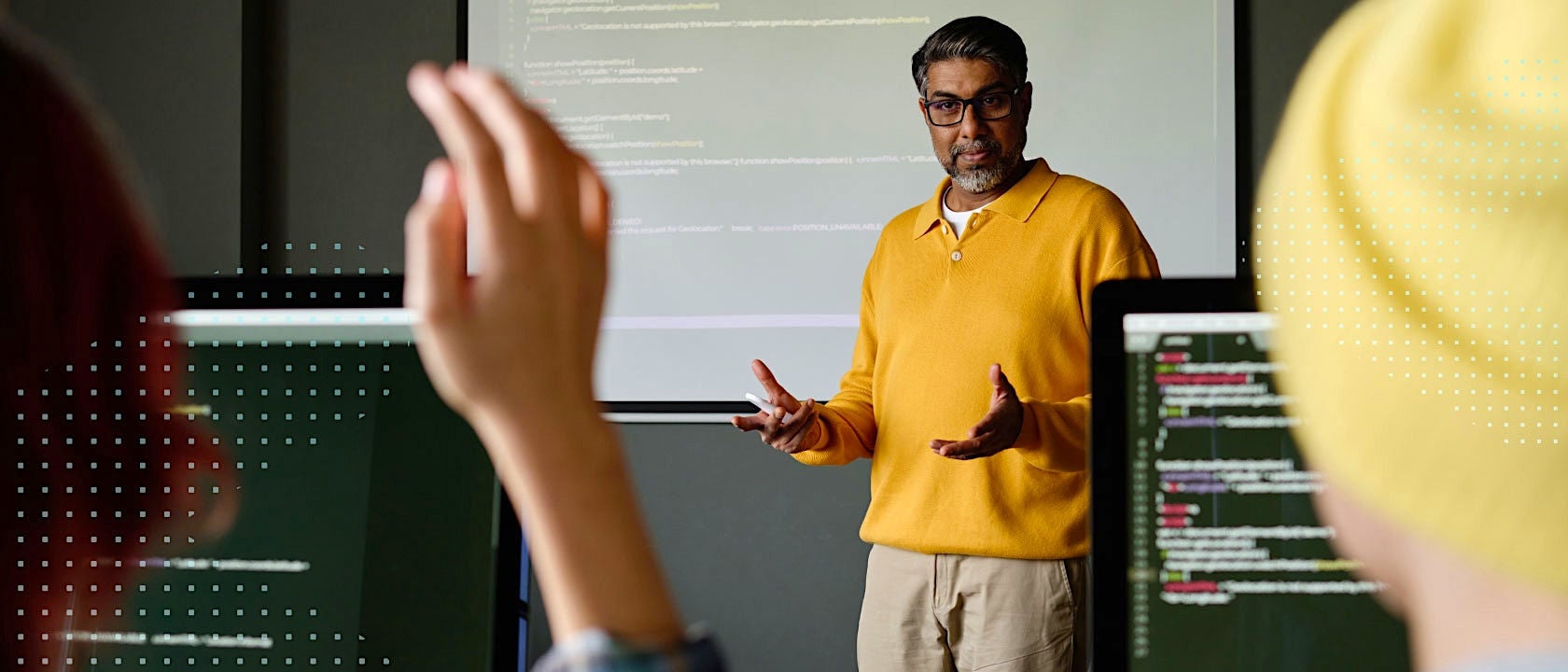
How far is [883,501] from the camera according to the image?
2.15 meters

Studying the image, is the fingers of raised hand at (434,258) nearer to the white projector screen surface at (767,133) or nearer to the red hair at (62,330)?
the red hair at (62,330)

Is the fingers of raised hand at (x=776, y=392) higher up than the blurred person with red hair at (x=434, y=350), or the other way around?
the blurred person with red hair at (x=434, y=350)

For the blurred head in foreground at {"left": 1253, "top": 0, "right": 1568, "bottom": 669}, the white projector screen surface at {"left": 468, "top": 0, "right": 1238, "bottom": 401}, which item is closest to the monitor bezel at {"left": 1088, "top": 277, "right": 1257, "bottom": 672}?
the blurred head in foreground at {"left": 1253, "top": 0, "right": 1568, "bottom": 669}

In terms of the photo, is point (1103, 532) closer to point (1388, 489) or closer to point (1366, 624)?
point (1366, 624)

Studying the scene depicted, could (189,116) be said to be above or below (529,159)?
above

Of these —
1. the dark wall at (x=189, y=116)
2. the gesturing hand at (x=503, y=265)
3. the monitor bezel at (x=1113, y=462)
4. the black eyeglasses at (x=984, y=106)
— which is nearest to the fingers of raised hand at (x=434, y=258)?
the gesturing hand at (x=503, y=265)

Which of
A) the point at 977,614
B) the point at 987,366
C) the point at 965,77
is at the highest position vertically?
the point at 965,77

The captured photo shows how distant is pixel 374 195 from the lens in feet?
11.2

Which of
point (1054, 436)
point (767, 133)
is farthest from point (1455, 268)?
point (767, 133)

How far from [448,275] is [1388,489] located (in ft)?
0.95

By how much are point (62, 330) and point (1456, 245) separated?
0.50m

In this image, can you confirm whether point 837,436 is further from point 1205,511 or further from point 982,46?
point 1205,511

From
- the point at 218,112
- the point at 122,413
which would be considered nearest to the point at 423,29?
the point at 218,112

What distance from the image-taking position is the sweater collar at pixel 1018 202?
2154 mm
